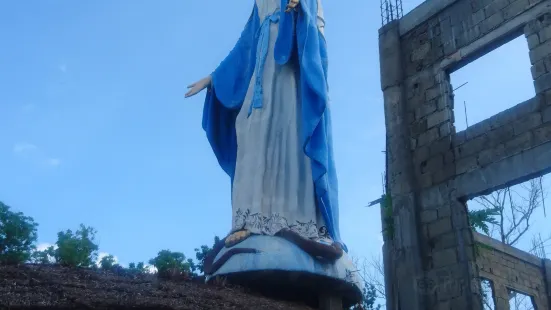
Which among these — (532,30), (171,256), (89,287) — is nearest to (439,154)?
(532,30)

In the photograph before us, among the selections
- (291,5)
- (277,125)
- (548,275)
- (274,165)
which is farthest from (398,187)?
(548,275)

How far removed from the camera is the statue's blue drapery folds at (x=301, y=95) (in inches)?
328

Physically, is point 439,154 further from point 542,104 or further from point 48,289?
point 48,289

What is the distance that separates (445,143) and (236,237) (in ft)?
12.5

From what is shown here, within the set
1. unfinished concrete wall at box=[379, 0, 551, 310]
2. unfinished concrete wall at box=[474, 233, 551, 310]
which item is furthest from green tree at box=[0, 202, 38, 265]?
unfinished concrete wall at box=[474, 233, 551, 310]

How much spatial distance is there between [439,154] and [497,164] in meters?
1.01

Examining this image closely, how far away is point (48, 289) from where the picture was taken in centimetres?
559

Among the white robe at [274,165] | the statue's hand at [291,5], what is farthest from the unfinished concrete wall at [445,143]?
the statue's hand at [291,5]

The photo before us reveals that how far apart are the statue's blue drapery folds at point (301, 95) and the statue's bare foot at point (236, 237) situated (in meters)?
0.91

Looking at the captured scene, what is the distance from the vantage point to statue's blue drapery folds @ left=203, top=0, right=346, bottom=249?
27.3 feet

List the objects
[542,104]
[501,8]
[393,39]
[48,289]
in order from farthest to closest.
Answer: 1. [393,39]
2. [501,8]
3. [542,104]
4. [48,289]

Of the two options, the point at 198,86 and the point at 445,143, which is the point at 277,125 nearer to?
the point at 198,86

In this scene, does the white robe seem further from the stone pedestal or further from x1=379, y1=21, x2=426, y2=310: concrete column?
x1=379, y1=21, x2=426, y2=310: concrete column

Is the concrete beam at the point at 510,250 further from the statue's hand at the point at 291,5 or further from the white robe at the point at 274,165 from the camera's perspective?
the statue's hand at the point at 291,5
